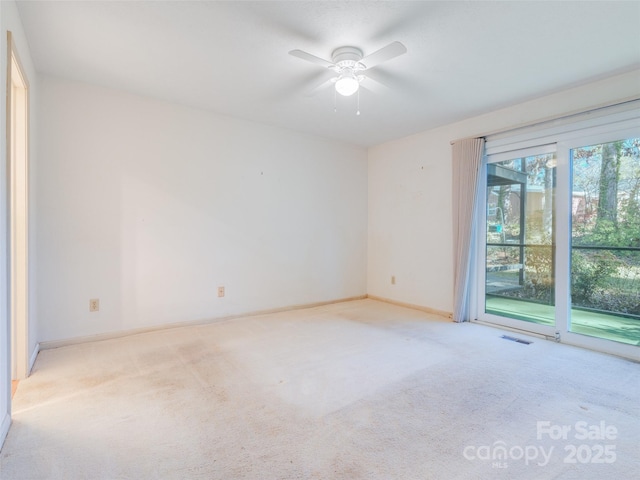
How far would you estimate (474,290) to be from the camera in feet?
12.6

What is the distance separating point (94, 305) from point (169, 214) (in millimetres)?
1106

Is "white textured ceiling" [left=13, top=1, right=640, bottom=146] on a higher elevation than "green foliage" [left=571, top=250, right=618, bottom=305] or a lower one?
higher

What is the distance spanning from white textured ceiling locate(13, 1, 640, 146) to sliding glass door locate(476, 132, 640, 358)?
0.71 meters

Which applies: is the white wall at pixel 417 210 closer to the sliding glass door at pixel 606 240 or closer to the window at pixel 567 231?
the window at pixel 567 231

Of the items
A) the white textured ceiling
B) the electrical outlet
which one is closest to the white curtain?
the white textured ceiling

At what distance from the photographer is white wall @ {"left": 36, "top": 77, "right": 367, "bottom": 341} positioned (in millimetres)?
2949

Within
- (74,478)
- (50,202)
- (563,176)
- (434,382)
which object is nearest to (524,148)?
(563,176)

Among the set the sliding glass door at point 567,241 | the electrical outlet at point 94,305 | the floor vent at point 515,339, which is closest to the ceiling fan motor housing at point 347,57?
the sliding glass door at point 567,241

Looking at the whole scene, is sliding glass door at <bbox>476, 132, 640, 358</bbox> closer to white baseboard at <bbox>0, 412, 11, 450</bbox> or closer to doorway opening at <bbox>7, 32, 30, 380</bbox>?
white baseboard at <bbox>0, 412, 11, 450</bbox>

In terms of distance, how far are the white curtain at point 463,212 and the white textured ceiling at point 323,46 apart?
0.54 metres

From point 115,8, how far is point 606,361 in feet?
14.3

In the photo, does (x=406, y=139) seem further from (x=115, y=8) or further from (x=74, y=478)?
(x=74, y=478)

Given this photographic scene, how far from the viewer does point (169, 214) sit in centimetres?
346

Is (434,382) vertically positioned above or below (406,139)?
below
